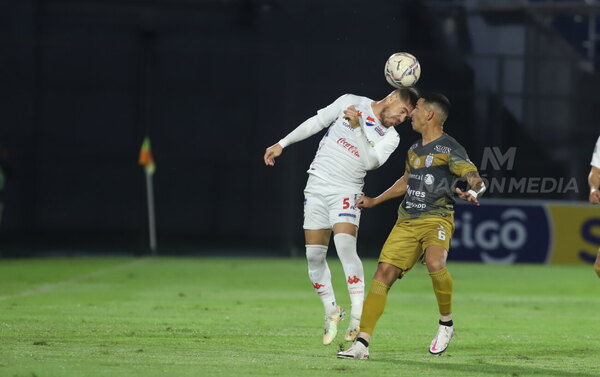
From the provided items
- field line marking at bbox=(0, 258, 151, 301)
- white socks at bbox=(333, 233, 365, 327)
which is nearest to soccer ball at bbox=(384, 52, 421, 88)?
white socks at bbox=(333, 233, 365, 327)

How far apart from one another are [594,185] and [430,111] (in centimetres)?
136

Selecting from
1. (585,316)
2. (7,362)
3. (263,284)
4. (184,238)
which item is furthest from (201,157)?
(7,362)

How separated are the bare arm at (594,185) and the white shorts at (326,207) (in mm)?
1934

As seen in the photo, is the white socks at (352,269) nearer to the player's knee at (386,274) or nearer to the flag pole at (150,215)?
the player's knee at (386,274)

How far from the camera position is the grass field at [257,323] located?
8953 millimetres

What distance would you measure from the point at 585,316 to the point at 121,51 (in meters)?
15.9

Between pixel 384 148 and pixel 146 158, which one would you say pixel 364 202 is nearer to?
pixel 384 148

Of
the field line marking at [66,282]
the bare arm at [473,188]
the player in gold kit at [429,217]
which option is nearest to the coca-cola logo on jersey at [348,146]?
the player in gold kit at [429,217]

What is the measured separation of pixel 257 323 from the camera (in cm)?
1238

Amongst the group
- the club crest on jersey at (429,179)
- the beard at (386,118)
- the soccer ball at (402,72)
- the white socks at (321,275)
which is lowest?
the white socks at (321,275)

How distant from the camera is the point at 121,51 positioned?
2747 centimetres

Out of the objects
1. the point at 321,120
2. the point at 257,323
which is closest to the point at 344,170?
the point at 321,120

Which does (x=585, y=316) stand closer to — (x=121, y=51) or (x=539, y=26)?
(x=539, y=26)

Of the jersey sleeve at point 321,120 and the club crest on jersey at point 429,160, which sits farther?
the jersey sleeve at point 321,120
